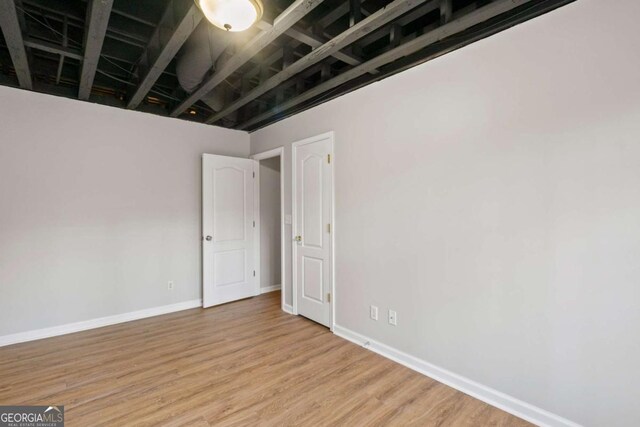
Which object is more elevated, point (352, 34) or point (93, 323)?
point (352, 34)

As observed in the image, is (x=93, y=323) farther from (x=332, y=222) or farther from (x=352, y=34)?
(x=352, y=34)

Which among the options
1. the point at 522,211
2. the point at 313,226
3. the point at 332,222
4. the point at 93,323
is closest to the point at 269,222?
the point at 313,226

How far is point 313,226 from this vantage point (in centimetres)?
348

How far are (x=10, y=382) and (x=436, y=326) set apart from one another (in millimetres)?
3392

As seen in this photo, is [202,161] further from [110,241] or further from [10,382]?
[10,382]

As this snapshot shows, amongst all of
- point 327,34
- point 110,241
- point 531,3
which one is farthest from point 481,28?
point 110,241

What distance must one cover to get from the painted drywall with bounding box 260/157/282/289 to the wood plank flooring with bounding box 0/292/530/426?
155 cm

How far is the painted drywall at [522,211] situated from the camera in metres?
1.63

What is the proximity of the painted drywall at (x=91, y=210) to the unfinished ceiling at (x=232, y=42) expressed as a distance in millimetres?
354

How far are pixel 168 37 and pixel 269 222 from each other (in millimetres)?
3032

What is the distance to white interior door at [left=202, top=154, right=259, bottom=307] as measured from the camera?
4078 millimetres

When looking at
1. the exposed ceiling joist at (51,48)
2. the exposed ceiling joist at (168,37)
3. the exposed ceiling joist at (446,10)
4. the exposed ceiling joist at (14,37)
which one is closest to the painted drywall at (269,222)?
the exposed ceiling joist at (168,37)

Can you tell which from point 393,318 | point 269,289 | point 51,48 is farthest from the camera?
point 269,289

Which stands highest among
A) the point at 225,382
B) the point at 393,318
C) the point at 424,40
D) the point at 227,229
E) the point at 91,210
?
the point at 424,40
